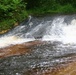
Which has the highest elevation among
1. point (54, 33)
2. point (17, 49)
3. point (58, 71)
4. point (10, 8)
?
point (10, 8)

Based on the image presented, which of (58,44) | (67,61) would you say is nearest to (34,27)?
(58,44)

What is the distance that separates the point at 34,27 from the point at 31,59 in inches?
252

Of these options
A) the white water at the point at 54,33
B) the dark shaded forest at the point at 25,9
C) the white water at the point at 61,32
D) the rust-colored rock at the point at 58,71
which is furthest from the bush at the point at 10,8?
the rust-colored rock at the point at 58,71

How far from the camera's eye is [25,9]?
2020 centimetres

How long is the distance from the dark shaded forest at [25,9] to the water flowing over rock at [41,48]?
74 cm

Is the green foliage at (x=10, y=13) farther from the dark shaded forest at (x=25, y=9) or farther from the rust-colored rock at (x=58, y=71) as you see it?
the rust-colored rock at (x=58, y=71)

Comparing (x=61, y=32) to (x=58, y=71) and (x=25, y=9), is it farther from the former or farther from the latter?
(x=25, y=9)

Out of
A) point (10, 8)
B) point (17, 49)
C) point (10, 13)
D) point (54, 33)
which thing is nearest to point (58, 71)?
point (17, 49)

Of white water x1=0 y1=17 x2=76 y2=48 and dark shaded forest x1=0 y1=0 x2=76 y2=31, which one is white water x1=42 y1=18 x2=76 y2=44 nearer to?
white water x1=0 y1=17 x2=76 y2=48

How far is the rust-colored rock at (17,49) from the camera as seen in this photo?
35.4 feet

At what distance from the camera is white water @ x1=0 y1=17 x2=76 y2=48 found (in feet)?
43.3

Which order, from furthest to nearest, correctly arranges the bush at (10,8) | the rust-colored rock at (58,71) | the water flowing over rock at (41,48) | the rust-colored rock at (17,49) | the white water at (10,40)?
the bush at (10,8), the white water at (10,40), the rust-colored rock at (17,49), the water flowing over rock at (41,48), the rust-colored rock at (58,71)

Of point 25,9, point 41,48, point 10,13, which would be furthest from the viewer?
point 25,9

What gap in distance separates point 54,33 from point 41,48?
11.1 ft
